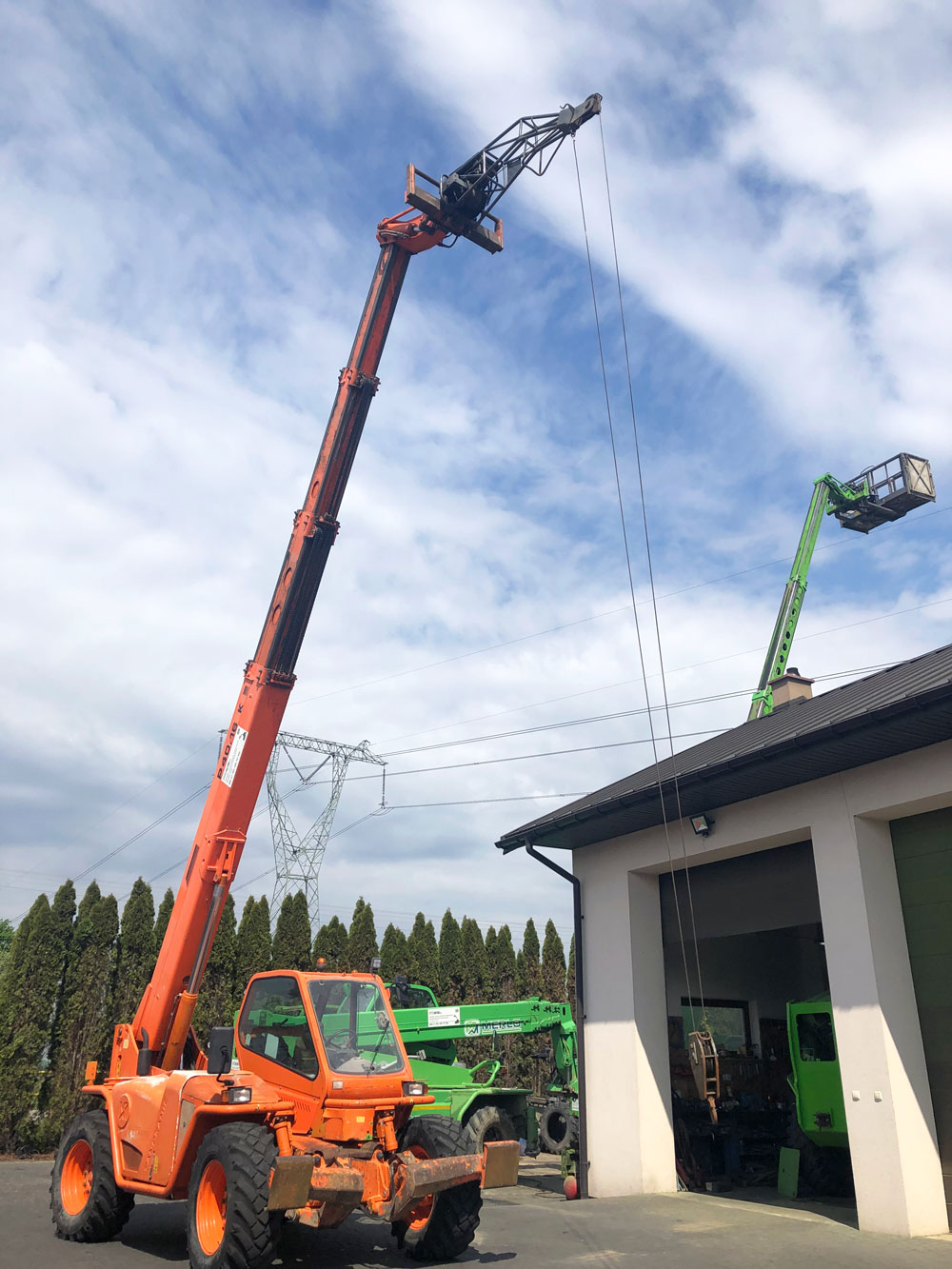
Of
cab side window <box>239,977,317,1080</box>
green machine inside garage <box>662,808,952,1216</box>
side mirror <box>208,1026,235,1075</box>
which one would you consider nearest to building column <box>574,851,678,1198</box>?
green machine inside garage <box>662,808,952,1216</box>

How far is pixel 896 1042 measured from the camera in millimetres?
8398

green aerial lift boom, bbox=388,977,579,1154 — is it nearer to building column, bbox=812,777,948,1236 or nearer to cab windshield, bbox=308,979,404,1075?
building column, bbox=812,777,948,1236

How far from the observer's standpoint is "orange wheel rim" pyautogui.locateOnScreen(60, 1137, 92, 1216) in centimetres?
834

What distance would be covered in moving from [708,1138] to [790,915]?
4356mm

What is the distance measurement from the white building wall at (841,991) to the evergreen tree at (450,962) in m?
11.5

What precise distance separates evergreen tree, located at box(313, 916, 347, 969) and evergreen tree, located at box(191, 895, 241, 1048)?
261cm

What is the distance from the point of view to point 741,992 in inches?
615

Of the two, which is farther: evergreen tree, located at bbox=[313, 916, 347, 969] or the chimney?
evergreen tree, located at bbox=[313, 916, 347, 969]

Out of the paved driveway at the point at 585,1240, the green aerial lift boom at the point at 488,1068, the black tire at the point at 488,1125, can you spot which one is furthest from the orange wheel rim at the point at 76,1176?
the black tire at the point at 488,1125

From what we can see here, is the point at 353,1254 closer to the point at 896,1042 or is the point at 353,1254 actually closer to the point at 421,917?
the point at 896,1042

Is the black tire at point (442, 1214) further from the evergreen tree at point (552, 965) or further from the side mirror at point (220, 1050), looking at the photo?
the evergreen tree at point (552, 965)

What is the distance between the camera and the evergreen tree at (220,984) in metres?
18.2

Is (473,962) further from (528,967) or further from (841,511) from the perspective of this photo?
(841,511)

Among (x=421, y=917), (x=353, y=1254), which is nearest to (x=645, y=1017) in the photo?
(x=353, y=1254)
